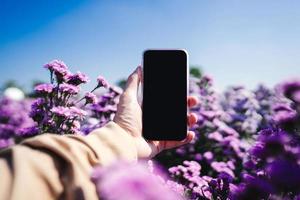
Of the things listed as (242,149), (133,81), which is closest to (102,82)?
(133,81)

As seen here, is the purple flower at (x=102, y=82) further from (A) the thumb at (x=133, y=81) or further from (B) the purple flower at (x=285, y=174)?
(B) the purple flower at (x=285, y=174)

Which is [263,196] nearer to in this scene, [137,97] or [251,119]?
[137,97]

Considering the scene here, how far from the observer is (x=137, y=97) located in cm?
216

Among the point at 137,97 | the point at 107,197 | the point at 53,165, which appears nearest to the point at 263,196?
the point at 137,97

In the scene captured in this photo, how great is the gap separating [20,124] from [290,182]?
23.9ft

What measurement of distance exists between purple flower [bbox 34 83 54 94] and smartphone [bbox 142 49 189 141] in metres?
1.10

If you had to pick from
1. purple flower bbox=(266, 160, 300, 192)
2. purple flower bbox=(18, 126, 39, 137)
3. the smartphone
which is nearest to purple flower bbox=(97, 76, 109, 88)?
purple flower bbox=(18, 126, 39, 137)

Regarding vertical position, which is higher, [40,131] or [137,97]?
[137,97]

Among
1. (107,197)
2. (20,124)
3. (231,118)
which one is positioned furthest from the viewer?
(20,124)

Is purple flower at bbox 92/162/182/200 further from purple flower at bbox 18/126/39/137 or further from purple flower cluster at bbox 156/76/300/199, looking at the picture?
purple flower at bbox 18/126/39/137

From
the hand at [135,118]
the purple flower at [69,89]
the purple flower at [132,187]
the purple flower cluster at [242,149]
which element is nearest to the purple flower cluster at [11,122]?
the purple flower cluster at [242,149]

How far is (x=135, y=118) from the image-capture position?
191cm

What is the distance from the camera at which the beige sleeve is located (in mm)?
958

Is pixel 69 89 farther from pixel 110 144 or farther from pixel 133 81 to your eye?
pixel 110 144
